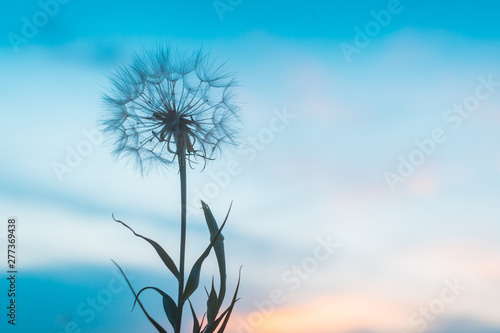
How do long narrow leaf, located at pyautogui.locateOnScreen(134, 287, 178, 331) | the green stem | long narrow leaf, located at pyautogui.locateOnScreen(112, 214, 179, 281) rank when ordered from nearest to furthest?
the green stem
long narrow leaf, located at pyautogui.locateOnScreen(112, 214, 179, 281)
long narrow leaf, located at pyautogui.locateOnScreen(134, 287, 178, 331)

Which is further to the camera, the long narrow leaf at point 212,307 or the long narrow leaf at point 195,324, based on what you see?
the long narrow leaf at point 212,307

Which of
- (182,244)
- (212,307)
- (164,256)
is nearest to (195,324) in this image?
(212,307)

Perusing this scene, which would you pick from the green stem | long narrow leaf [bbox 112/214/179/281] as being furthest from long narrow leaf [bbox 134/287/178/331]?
long narrow leaf [bbox 112/214/179/281]

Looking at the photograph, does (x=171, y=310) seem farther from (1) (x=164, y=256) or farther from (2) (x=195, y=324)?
(1) (x=164, y=256)

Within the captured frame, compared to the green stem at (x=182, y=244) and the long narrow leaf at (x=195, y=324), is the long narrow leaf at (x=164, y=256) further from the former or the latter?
the long narrow leaf at (x=195, y=324)

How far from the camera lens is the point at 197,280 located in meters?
3.86

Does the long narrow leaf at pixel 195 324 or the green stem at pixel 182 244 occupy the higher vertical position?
the green stem at pixel 182 244

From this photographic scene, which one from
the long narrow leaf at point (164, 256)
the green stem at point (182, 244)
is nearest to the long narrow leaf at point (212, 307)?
the green stem at point (182, 244)

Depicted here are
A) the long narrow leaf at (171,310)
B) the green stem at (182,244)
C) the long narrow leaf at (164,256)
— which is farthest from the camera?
the long narrow leaf at (171,310)

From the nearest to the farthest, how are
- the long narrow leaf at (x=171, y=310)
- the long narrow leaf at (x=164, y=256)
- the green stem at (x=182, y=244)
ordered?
the green stem at (x=182, y=244)
the long narrow leaf at (x=164, y=256)
the long narrow leaf at (x=171, y=310)

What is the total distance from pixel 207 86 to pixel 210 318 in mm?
2237

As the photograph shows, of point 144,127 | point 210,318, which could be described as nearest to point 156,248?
point 210,318

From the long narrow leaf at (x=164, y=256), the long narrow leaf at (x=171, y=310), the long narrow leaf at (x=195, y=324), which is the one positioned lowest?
the long narrow leaf at (x=195, y=324)

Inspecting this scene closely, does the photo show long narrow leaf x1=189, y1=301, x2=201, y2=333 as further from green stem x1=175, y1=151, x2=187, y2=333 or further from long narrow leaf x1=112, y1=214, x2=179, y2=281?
long narrow leaf x1=112, y1=214, x2=179, y2=281
